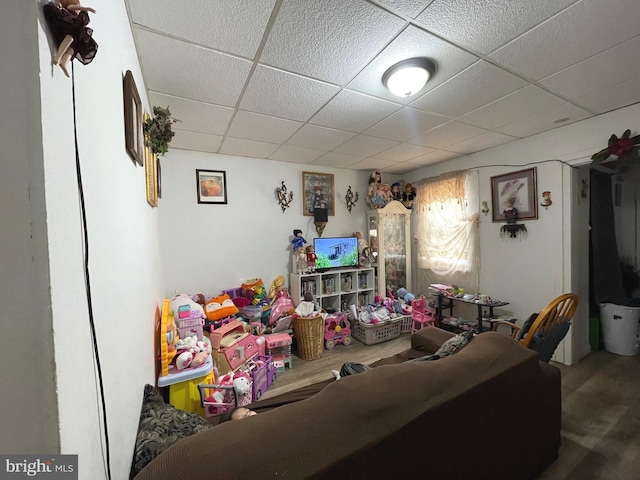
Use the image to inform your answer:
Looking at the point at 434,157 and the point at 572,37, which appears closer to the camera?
the point at 572,37

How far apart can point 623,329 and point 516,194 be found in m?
1.70

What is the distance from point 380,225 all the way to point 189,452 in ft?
10.8

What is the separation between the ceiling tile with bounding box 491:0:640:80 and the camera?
1127 millimetres

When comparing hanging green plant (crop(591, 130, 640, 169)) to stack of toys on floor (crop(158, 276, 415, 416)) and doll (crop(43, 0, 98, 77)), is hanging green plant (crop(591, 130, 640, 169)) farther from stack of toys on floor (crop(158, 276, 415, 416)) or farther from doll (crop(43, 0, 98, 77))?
doll (crop(43, 0, 98, 77))

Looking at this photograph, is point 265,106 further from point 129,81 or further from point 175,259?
point 175,259

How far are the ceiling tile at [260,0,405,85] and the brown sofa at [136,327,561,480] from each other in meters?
1.52

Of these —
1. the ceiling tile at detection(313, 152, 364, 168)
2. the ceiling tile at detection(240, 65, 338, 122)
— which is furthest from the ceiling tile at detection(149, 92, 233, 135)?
the ceiling tile at detection(313, 152, 364, 168)

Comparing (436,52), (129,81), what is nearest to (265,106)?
(129,81)

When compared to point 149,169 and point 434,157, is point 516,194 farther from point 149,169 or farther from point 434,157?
point 149,169

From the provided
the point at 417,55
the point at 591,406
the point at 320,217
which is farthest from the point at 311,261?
the point at 591,406

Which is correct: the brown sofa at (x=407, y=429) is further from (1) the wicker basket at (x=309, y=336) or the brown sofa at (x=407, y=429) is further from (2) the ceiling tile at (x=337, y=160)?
(2) the ceiling tile at (x=337, y=160)

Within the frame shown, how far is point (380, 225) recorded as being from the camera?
3.62 m

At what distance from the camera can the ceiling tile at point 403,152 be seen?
2.84m

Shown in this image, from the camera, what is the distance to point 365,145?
8.99 feet
